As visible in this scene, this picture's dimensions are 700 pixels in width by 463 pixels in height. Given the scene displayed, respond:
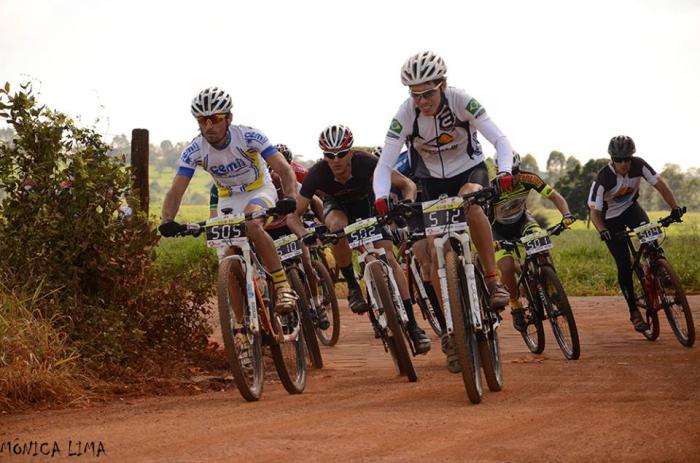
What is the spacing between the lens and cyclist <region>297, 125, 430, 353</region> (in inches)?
407

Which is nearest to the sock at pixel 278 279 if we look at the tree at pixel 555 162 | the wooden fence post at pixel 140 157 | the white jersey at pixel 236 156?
the white jersey at pixel 236 156

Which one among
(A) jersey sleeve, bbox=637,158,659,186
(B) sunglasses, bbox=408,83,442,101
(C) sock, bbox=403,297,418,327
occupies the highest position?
(B) sunglasses, bbox=408,83,442,101

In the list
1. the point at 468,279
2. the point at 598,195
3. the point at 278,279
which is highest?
the point at 598,195

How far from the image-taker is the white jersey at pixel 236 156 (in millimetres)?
9328

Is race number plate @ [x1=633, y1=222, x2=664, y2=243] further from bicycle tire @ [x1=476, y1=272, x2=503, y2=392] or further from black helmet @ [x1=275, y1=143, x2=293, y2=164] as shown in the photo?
black helmet @ [x1=275, y1=143, x2=293, y2=164]

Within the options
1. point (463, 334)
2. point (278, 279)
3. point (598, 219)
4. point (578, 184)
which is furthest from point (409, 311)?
point (578, 184)

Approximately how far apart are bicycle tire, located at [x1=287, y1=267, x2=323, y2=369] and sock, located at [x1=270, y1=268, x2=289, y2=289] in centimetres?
49

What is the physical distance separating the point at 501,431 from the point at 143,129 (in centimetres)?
631

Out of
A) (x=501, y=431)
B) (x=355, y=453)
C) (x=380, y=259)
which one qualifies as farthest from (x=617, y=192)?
(x=355, y=453)

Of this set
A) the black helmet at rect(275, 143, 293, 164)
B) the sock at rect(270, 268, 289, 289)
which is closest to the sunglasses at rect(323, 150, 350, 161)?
the sock at rect(270, 268, 289, 289)

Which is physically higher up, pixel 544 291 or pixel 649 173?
pixel 649 173

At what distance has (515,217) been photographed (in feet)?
38.1

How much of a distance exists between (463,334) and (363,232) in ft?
6.72

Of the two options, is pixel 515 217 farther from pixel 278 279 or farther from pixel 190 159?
Answer: pixel 190 159
